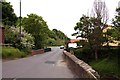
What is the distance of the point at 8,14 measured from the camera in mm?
79625

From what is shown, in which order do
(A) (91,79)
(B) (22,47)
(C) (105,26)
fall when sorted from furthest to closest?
(B) (22,47) < (C) (105,26) < (A) (91,79)

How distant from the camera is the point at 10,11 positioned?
80250mm

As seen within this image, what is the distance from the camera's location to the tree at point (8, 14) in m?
77.9

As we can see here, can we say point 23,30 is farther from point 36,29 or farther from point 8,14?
point 36,29

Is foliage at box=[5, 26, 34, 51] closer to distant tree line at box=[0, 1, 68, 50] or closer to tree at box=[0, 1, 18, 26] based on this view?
distant tree line at box=[0, 1, 68, 50]

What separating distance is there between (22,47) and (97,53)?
15.2m

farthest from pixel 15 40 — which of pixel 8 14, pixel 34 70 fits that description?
pixel 34 70

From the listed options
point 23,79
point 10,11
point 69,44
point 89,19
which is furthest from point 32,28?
point 23,79

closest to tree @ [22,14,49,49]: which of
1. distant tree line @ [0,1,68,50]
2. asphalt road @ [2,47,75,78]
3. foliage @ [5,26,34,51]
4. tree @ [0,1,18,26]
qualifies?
distant tree line @ [0,1,68,50]

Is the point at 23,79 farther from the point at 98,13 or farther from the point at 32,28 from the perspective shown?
the point at 32,28

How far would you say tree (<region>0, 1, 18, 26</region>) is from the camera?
77.9 metres

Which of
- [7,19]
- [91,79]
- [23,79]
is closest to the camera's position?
[91,79]

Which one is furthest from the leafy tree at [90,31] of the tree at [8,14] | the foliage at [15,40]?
the tree at [8,14]

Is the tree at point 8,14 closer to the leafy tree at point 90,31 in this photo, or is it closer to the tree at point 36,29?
the tree at point 36,29
